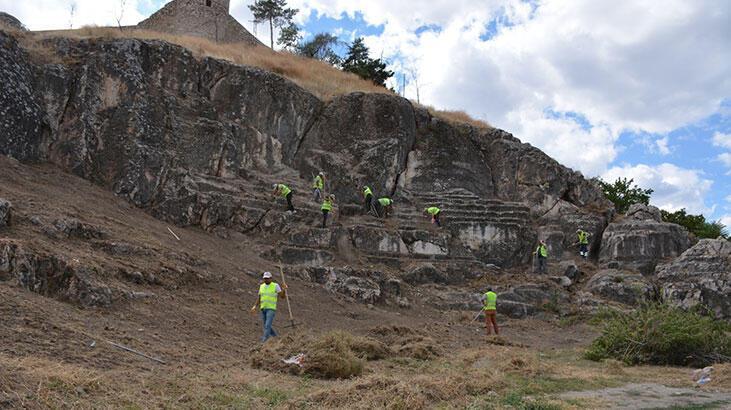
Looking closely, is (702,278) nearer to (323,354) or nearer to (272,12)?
(323,354)

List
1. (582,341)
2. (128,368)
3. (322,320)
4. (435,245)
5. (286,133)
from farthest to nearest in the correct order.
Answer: (286,133), (435,245), (582,341), (322,320), (128,368)

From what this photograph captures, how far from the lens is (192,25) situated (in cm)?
3478

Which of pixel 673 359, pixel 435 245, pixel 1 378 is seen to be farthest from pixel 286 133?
pixel 1 378

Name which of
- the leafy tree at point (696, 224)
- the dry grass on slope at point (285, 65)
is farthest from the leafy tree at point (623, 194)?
the dry grass on slope at point (285, 65)

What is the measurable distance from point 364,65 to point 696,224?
23.7m

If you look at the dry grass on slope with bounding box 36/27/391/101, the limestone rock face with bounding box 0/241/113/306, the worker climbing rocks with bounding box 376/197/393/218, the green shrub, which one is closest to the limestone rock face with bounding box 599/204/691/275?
the worker climbing rocks with bounding box 376/197/393/218

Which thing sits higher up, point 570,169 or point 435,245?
point 570,169

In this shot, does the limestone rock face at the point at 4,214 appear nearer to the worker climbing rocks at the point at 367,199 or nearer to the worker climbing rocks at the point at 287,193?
the worker climbing rocks at the point at 287,193

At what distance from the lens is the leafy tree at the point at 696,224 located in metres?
36.2

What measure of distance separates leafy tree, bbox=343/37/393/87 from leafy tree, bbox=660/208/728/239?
66.4 feet

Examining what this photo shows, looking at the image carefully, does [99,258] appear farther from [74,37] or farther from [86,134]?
[74,37]

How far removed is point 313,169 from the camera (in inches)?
1018

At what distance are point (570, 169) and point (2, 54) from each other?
78.7 feet

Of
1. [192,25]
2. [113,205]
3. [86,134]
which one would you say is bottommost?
[113,205]
